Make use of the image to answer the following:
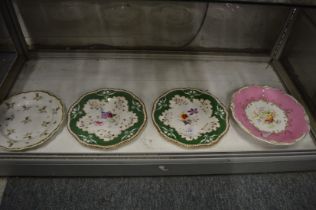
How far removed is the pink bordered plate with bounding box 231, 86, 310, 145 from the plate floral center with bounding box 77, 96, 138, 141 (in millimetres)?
426

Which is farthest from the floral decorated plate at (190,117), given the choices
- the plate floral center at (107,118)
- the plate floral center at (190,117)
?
the plate floral center at (107,118)

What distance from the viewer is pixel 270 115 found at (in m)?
1.09

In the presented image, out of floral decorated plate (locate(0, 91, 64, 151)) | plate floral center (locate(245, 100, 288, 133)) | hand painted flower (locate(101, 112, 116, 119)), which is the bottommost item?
plate floral center (locate(245, 100, 288, 133))

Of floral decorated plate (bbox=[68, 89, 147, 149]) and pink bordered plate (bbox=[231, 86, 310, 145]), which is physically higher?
floral decorated plate (bbox=[68, 89, 147, 149])

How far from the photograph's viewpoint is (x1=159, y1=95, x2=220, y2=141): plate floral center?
1.01m

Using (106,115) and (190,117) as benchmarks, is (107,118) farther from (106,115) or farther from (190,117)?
(190,117)

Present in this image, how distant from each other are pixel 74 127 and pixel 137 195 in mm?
351

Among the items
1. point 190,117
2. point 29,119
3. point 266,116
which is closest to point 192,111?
point 190,117

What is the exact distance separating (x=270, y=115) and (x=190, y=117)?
0.33 meters

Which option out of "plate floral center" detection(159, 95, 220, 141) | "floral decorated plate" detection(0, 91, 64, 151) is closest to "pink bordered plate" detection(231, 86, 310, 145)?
"plate floral center" detection(159, 95, 220, 141)

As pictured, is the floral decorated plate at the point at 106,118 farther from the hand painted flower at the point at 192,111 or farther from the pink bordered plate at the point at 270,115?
the pink bordered plate at the point at 270,115

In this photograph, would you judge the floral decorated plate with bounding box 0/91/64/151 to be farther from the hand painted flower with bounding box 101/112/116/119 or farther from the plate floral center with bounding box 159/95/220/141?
the plate floral center with bounding box 159/95/220/141

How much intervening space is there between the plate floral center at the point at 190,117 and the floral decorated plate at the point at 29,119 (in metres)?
0.42

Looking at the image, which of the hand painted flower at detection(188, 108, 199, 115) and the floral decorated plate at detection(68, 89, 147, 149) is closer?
the floral decorated plate at detection(68, 89, 147, 149)
